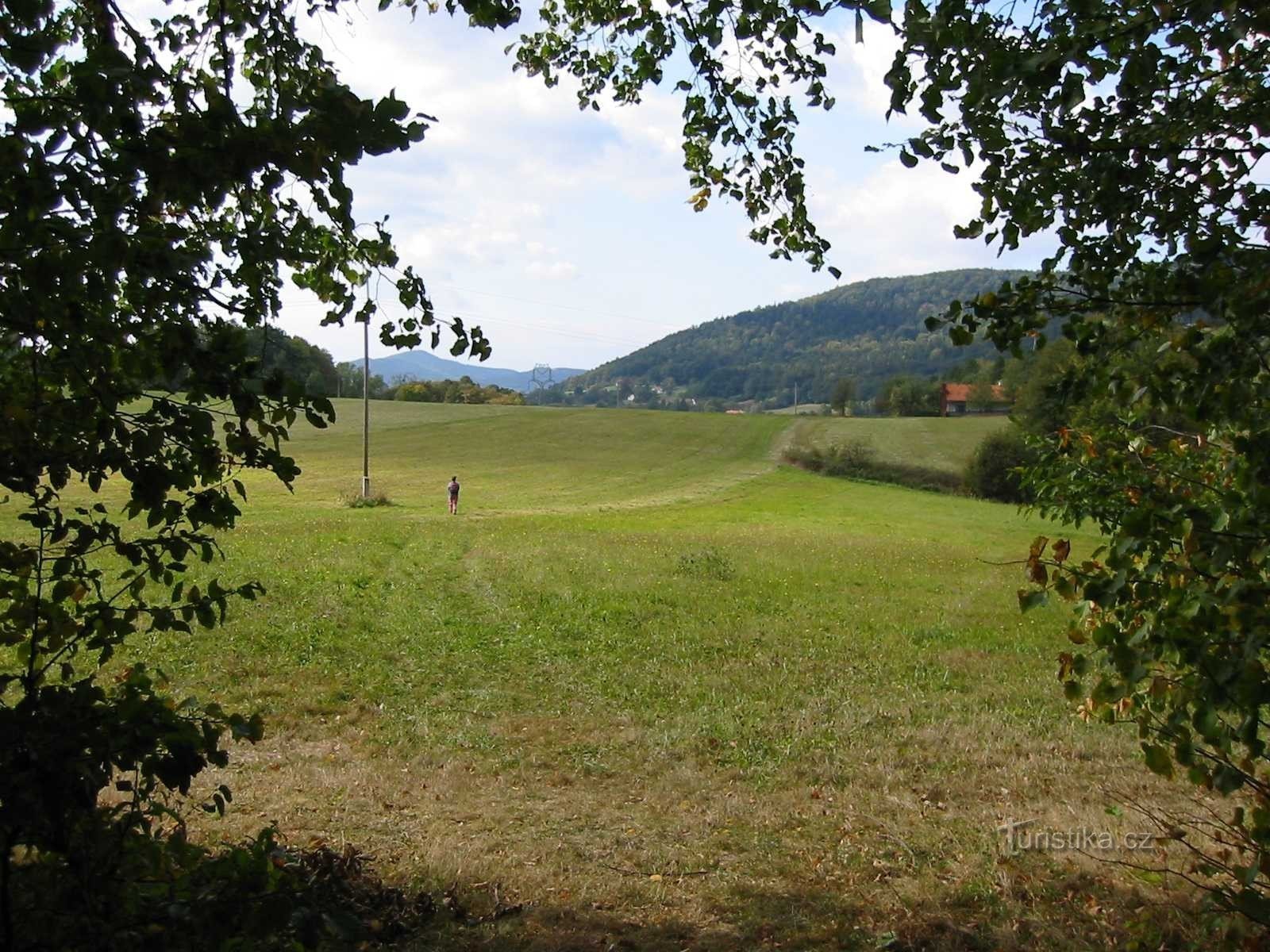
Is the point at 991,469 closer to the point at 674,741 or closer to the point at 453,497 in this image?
the point at 453,497

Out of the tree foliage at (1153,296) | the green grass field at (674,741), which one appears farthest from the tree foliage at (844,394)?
the tree foliage at (1153,296)

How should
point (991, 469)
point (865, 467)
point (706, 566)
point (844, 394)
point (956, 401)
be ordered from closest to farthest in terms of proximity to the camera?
point (706, 566), point (991, 469), point (865, 467), point (956, 401), point (844, 394)

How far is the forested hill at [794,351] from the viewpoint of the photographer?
138125mm

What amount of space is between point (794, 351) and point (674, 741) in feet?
532

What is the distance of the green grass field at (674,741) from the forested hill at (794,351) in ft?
343

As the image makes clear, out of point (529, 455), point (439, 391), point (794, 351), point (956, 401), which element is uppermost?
point (794, 351)

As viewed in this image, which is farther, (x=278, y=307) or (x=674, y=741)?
(x=674, y=741)

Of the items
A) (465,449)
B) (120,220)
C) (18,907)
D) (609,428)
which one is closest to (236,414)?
(120,220)

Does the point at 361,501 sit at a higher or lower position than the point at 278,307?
lower

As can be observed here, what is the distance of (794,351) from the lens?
165750 mm

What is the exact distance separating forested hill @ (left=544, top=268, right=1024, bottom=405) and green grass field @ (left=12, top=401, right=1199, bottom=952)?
10462 cm

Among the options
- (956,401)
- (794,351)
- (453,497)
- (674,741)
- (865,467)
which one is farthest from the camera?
(794,351)

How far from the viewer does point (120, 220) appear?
7.91ft

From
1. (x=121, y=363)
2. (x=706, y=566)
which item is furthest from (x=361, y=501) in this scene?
(x=121, y=363)
